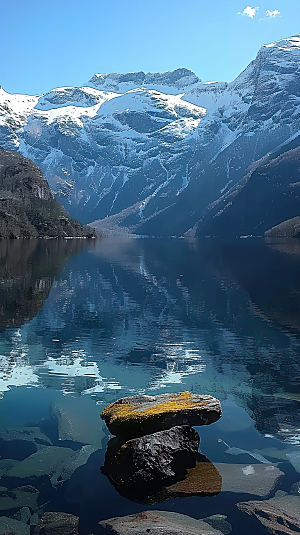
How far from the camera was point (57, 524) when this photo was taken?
11391mm

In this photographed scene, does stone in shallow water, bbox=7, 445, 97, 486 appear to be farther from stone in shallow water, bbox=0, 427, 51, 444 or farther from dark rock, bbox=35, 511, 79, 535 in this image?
dark rock, bbox=35, 511, 79, 535

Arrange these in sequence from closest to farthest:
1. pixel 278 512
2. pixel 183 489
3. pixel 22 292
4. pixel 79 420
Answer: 1. pixel 278 512
2. pixel 183 489
3. pixel 79 420
4. pixel 22 292

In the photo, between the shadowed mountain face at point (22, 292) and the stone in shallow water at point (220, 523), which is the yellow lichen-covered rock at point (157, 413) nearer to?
the stone in shallow water at point (220, 523)

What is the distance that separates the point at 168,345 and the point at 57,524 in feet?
63.1

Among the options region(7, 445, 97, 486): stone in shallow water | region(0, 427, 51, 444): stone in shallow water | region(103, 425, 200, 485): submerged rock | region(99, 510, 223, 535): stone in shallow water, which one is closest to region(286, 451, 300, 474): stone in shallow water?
region(103, 425, 200, 485): submerged rock

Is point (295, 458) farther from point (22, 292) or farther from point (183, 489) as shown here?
point (22, 292)

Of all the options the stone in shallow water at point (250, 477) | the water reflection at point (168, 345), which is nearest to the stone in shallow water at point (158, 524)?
the stone in shallow water at point (250, 477)

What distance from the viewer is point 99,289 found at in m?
58.1

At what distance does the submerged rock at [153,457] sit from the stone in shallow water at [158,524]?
60.7 inches

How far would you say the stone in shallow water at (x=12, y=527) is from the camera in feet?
36.4

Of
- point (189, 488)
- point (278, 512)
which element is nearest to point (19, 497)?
point (189, 488)

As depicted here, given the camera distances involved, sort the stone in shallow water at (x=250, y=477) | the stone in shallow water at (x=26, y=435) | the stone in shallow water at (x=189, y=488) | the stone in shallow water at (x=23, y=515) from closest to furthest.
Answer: the stone in shallow water at (x=23, y=515) → the stone in shallow water at (x=189, y=488) → the stone in shallow water at (x=250, y=477) → the stone in shallow water at (x=26, y=435)

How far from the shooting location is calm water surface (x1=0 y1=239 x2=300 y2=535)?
42.3 feet

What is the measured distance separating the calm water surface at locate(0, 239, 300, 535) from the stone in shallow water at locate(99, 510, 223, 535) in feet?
1.03
